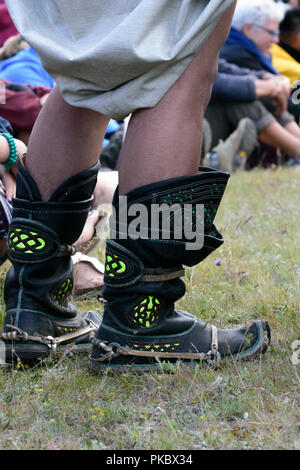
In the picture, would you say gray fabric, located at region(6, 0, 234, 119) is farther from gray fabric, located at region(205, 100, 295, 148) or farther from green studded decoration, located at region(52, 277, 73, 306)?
gray fabric, located at region(205, 100, 295, 148)

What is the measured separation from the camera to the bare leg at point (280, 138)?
19.7 feet

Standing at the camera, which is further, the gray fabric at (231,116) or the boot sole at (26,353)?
the gray fabric at (231,116)

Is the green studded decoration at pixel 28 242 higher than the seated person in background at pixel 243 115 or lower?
higher

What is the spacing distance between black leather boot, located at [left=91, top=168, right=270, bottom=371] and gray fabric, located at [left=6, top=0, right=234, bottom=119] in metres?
0.23

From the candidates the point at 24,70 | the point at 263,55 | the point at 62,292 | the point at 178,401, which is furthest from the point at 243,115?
the point at 178,401

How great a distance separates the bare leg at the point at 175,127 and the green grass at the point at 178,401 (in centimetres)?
49

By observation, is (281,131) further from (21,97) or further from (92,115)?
(92,115)

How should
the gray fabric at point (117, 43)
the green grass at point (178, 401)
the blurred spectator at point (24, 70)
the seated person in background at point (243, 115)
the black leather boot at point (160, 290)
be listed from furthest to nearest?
the seated person in background at point (243, 115), the blurred spectator at point (24, 70), the black leather boot at point (160, 290), the gray fabric at point (117, 43), the green grass at point (178, 401)

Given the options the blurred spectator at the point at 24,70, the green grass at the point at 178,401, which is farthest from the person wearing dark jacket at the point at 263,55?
the green grass at the point at 178,401

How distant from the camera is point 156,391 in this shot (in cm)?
153

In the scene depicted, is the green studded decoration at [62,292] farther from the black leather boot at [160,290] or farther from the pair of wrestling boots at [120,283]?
the black leather boot at [160,290]

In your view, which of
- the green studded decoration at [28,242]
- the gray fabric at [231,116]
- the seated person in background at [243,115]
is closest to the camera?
the green studded decoration at [28,242]

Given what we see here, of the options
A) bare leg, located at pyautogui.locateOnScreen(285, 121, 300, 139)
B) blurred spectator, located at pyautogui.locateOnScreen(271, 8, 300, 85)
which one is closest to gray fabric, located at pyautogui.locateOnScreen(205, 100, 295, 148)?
bare leg, located at pyautogui.locateOnScreen(285, 121, 300, 139)
